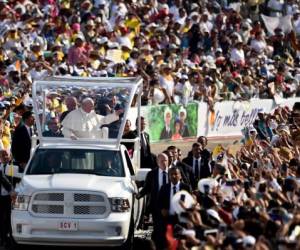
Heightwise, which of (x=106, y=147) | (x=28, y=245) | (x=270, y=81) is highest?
(x=106, y=147)

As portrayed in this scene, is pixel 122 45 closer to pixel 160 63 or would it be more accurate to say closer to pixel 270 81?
pixel 160 63

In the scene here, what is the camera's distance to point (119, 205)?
1894cm

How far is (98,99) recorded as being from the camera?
2159 cm

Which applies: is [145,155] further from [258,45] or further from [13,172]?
[258,45]

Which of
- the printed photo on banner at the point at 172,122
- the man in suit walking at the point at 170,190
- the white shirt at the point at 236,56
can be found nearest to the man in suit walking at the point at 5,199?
the man in suit walking at the point at 170,190

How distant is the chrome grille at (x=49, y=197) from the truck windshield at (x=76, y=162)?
809 millimetres

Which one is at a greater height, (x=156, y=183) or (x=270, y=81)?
(x=156, y=183)

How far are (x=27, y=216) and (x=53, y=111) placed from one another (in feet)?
11.5

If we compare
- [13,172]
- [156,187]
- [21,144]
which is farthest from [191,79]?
→ [156,187]

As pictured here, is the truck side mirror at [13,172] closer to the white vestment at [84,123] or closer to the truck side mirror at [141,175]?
the white vestment at [84,123]

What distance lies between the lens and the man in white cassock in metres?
21.0

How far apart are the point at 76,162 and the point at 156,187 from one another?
155 cm

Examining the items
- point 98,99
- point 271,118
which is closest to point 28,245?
point 98,99

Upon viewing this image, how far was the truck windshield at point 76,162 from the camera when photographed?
1972 centimetres
